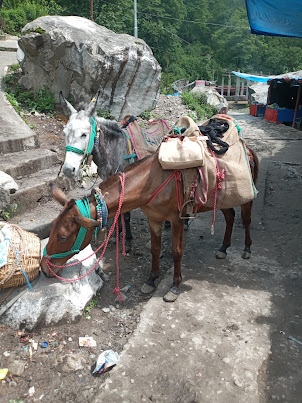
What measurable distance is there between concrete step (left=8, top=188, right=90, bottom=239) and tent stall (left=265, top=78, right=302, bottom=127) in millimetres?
16132

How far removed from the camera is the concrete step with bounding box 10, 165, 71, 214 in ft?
16.7

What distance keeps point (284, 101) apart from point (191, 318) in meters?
20.9

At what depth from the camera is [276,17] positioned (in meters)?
6.57

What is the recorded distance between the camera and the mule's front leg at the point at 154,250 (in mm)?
3650

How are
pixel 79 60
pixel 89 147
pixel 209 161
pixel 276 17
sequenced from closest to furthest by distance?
pixel 209 161 < pixel 89 147 < pixel 276 17 < pixel 79 60

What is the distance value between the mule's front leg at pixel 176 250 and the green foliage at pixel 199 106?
462 inches

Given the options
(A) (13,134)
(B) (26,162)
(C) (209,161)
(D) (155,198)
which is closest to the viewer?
(D) (155,198)

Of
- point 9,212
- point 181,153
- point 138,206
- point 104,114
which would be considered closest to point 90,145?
point 138,206

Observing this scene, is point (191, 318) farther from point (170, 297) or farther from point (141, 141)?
point (141, 141)

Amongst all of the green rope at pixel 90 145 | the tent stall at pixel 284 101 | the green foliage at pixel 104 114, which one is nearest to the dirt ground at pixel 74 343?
the green rope at pixel 90 145

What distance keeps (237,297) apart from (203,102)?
55.0ft

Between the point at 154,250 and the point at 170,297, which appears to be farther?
the point at 154,250

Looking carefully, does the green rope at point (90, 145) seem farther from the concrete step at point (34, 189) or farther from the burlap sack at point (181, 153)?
the concrete step at point (34, 189)

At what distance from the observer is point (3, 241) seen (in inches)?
123
